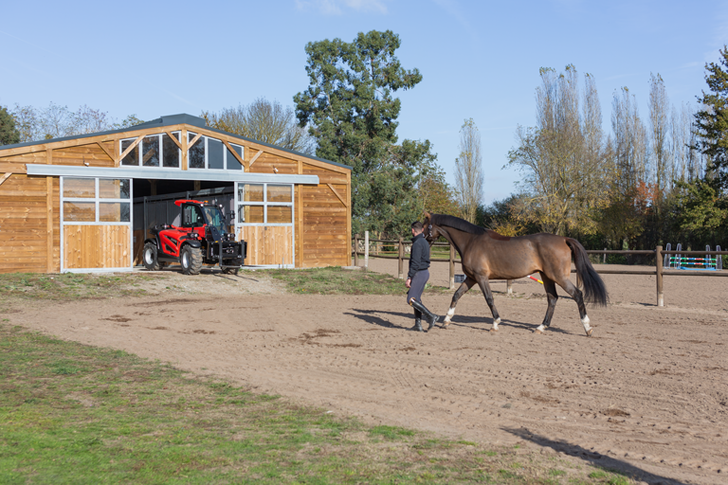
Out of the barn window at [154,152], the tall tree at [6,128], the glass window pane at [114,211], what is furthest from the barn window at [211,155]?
the tall tree at [6,128]

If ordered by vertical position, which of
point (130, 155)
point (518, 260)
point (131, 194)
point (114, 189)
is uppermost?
point (130, 155)

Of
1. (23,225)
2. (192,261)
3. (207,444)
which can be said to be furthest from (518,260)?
(23,225)

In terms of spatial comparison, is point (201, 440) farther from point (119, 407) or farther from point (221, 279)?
point (221, 279)

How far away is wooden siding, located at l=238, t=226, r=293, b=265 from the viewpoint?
19766mm

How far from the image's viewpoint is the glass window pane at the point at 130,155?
1827 cm

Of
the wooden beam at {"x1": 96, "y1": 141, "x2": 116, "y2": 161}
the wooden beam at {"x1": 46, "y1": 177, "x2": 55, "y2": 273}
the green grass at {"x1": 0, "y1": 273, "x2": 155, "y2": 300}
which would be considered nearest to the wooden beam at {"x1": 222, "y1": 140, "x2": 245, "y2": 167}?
the wooden beam at {"x1": 96, "y1": 141, "x2": 116, "y2": 161}

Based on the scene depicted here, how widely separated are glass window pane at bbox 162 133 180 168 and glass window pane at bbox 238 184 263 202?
2.19m

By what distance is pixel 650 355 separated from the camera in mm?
7738

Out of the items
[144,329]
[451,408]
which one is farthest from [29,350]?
[451,408]

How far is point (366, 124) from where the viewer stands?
129 ft

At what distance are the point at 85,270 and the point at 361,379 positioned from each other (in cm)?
1362

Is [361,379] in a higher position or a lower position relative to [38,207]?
lower

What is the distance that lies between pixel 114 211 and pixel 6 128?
1097 inches

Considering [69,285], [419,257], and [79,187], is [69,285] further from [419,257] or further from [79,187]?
[419,257]
